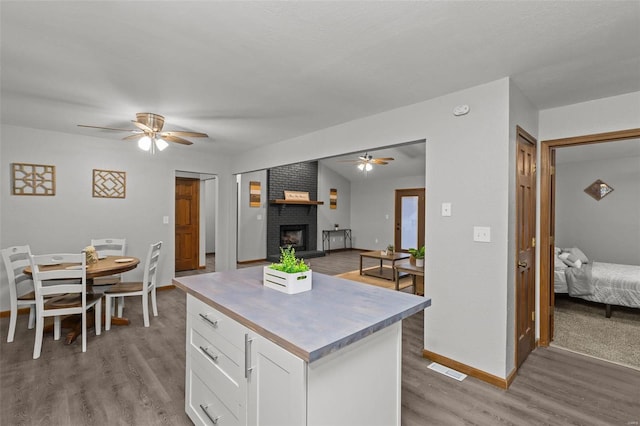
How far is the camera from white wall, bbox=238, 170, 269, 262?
7512 mm

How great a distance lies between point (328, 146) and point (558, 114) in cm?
234

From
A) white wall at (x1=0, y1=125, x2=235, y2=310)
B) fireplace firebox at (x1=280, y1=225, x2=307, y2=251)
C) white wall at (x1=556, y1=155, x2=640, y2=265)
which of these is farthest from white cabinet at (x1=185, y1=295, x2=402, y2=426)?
fireplace firebox at (x1=280, y1=225, x2=307, y2=251)

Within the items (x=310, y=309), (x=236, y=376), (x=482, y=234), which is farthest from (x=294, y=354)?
(x=482, y=234)

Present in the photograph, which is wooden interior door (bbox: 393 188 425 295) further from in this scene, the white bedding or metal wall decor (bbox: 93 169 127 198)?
metal wall decor (bbox: 93 169 127 198)

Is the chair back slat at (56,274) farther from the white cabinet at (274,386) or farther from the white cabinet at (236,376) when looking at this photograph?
the white cabinet at (274,386)

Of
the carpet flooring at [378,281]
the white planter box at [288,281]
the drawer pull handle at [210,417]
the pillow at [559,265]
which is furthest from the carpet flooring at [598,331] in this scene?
the drawer pull handle at [210,417]

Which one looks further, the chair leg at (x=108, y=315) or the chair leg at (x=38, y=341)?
the chair leg at (x=108, y=315)

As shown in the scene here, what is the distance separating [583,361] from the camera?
2.72 m

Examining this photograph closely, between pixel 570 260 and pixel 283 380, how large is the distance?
4.77 meters

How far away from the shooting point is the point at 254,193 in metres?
7.76

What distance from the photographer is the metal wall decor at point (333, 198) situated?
9773 mm

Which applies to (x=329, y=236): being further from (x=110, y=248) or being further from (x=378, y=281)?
(x=110, y=248)

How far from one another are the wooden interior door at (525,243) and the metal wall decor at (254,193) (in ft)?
19.8

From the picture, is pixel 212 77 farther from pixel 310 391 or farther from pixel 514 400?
pixel 514 400
